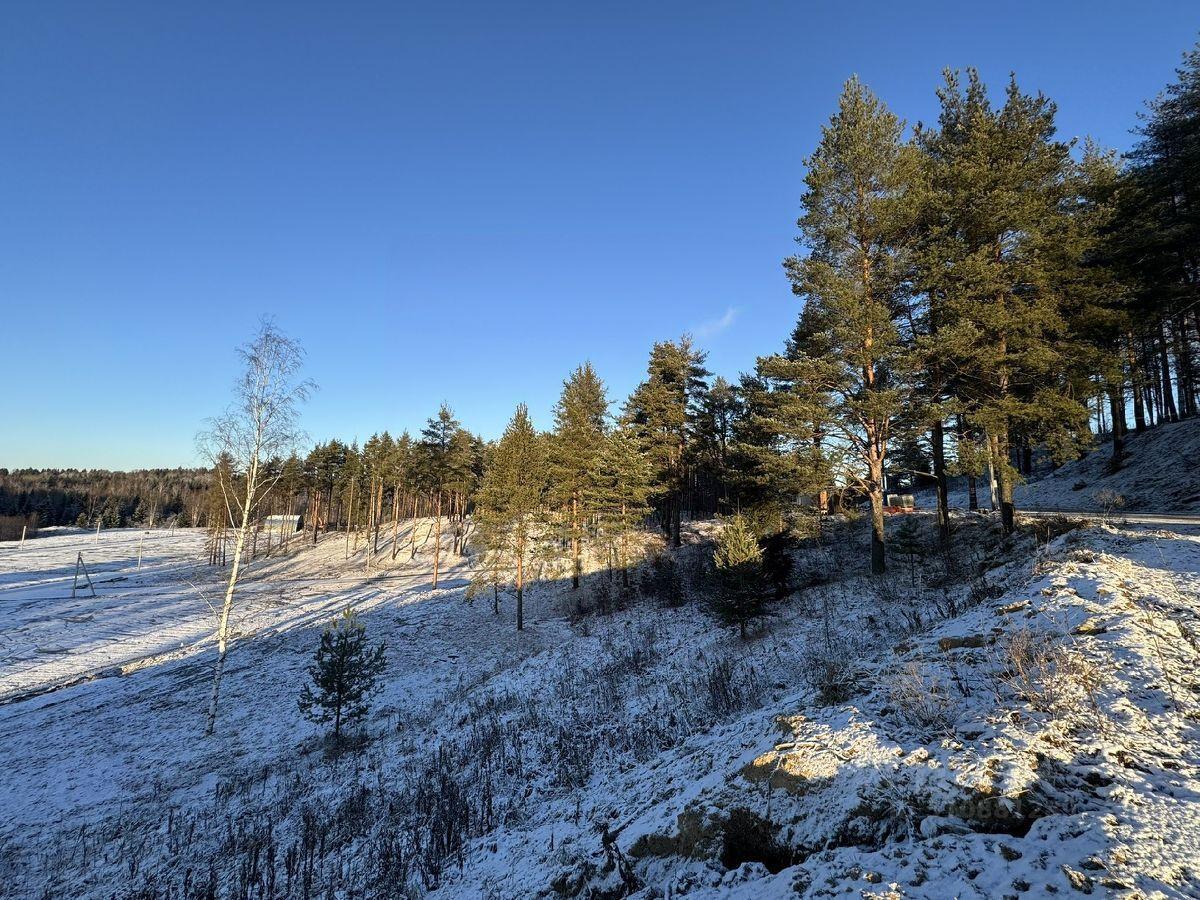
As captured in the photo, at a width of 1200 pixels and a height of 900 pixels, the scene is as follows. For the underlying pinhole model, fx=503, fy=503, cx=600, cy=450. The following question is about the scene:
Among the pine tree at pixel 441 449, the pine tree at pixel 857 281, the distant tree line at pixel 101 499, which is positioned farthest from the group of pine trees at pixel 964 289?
the distant tree line at pixel 101 499


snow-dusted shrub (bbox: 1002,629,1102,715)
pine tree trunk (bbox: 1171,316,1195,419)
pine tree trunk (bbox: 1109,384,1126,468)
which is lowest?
snow-dusted shrub (bbox: 1002,629,1102,715)

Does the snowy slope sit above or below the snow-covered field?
above

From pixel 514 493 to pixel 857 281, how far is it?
61.3 ft

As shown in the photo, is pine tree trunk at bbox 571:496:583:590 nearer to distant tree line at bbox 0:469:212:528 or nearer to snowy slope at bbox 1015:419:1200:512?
snowy slope at bbox 1015:419:1200:512

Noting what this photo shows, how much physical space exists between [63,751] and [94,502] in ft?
464

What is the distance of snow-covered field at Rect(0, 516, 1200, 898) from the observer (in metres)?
3.71

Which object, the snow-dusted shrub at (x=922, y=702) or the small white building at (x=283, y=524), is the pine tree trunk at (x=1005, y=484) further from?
the small white building at (x=283, y=524)

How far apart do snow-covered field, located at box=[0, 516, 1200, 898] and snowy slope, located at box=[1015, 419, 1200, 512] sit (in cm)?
697

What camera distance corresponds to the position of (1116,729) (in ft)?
13.9

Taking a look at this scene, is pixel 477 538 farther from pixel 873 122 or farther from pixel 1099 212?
pixel 1099 212

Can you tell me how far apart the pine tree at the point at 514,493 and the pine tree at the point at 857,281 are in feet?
49.5

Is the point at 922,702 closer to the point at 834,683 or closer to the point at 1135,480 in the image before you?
the point at 834,683

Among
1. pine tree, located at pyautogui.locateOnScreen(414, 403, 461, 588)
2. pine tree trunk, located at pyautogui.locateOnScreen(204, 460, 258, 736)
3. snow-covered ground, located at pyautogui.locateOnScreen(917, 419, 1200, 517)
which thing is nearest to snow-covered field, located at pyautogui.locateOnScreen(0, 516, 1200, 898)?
pine tree trunk, located at pyautogui.locateOnScreen(204, 460, 258, 736)

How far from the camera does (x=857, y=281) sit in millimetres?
16312
